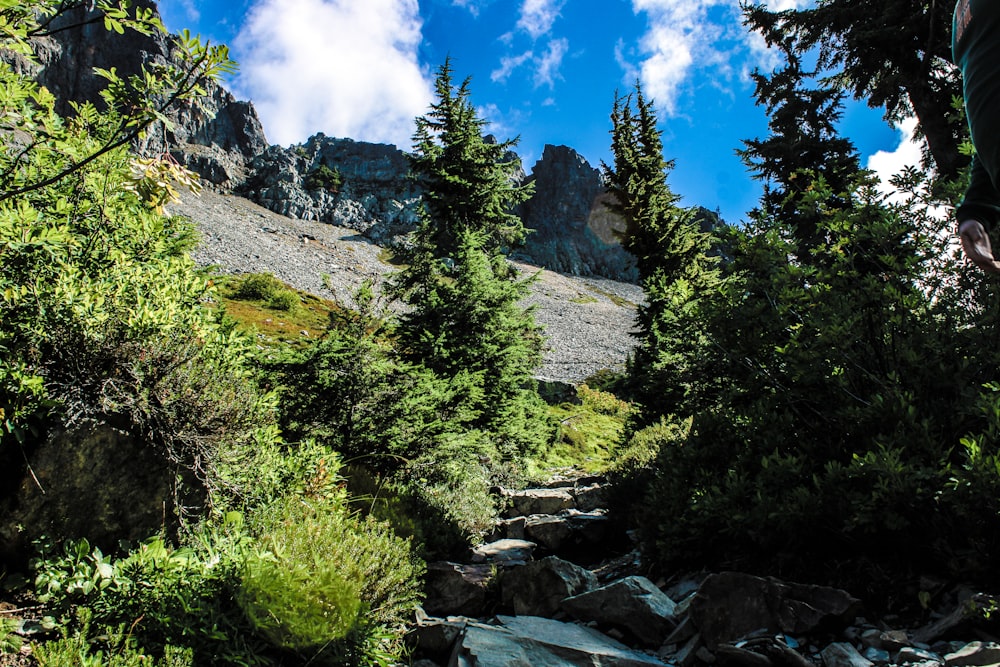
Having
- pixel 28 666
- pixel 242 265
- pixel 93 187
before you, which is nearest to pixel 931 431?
pixel 28 666

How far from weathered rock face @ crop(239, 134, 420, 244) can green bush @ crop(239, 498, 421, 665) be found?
66848mm

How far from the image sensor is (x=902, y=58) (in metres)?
10.7

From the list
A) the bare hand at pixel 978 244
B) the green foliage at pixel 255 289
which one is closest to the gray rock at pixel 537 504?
the bare hand at pixel 978 244

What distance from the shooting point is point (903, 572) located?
346 cm

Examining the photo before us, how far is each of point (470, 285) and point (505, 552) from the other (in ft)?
17.5

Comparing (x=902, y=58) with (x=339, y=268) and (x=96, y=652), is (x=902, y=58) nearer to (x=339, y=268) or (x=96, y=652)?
(x=96, y=652)

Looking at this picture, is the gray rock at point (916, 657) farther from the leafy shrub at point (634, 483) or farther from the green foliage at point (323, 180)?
the green foliage at point (323, 180)

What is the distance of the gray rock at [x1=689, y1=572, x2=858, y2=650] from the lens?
3.25 metres

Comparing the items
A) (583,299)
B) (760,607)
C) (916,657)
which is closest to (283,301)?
(760,607)

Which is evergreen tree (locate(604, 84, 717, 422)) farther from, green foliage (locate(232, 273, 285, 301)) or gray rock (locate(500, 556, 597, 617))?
green foliage (locate(232, 273, 285, 301))

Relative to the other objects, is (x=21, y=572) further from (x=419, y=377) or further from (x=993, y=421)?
(x=993, y=421)

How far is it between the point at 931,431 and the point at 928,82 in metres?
10.8

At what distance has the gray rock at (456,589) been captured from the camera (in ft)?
16.3

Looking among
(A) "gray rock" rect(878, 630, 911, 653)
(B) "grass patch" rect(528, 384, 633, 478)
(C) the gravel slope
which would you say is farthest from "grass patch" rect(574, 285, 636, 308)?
(A) "gray rock" rect(878, 630, 911, 653)
